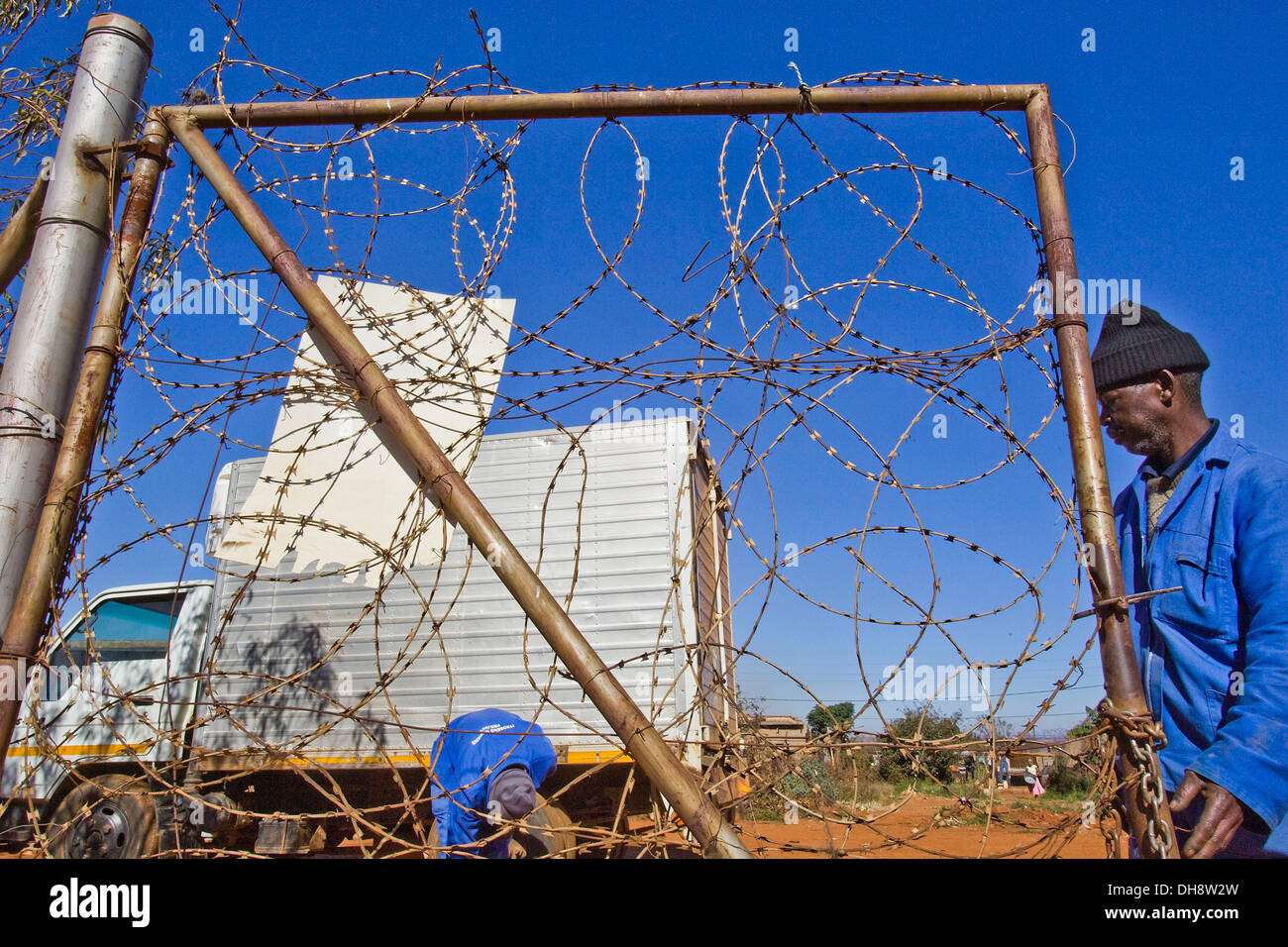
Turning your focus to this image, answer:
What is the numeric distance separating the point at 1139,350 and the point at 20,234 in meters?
3.94

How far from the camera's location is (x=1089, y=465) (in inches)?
90.1

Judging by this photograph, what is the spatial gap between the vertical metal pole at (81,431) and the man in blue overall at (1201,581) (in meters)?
3.20

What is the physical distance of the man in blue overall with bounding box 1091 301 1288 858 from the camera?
2070 mm

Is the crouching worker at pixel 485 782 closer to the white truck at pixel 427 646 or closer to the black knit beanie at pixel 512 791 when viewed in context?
the black knit beanie at pixel 512 791

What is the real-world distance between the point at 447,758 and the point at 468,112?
301 cm

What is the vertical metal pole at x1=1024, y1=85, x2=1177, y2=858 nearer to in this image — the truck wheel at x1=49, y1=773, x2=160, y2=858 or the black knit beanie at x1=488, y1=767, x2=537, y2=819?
the black knit beanie at x1=488, y1=767, x2=537, y2=819

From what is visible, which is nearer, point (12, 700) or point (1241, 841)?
point (1241, 841)

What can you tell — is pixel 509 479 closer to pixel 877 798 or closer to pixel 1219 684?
pixel 1219 684

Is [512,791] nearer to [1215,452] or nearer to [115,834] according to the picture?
[1215,452]

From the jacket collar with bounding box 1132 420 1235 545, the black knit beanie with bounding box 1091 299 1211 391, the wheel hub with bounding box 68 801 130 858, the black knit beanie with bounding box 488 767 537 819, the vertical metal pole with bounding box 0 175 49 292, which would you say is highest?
the vertical metal pole with bounding box 0 175 49 292

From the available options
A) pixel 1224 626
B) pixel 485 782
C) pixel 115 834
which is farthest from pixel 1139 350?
pixel 115 834

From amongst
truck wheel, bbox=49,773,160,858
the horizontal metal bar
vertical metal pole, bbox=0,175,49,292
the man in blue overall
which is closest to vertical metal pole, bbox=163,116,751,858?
the horizontal metal bar
